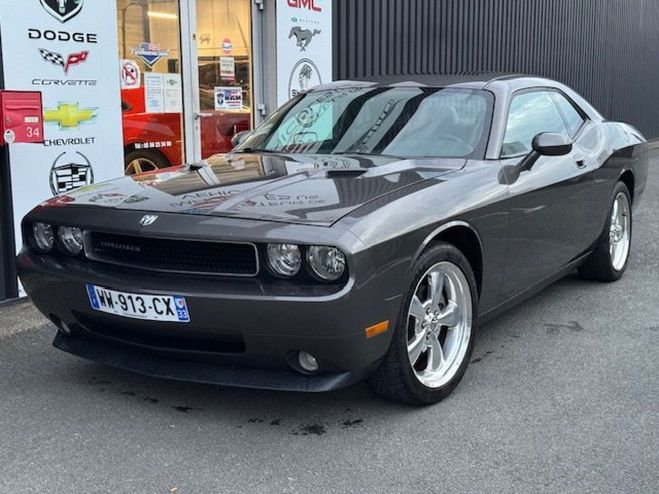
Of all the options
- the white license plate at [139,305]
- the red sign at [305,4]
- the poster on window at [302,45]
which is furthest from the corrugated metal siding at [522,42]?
the white license plate at [139,305]

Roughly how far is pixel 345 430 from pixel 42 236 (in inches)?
64.8

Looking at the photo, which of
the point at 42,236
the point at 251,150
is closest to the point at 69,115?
the point at 251,150

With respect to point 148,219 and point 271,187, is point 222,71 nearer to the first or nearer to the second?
point 271,187

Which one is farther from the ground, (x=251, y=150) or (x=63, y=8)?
(x=63, y=8)

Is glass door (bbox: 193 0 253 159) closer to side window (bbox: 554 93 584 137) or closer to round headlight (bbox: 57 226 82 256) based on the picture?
side window (bbox: 554 93 584 137)

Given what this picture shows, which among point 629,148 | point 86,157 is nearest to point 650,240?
point 629,148

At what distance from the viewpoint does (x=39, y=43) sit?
536 cm

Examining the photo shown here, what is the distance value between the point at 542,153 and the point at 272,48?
426cm

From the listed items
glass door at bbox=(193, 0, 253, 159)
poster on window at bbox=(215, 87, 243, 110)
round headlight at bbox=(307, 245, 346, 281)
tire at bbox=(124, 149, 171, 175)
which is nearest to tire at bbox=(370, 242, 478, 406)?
round headlight at bbox=(307, 245, 346, 281)

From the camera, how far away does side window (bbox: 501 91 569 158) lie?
14.2 feet

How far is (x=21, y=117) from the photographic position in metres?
5.07

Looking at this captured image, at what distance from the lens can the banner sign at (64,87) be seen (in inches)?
207

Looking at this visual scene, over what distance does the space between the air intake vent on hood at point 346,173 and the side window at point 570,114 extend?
2.02m

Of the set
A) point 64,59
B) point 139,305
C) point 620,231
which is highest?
point 64,59
